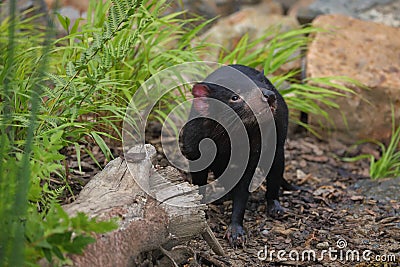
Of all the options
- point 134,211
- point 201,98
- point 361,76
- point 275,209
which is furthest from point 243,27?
point 134,211

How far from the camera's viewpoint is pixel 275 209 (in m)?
3.58

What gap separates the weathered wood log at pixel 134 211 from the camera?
7.49 feet

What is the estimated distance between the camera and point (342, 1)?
20.2ft

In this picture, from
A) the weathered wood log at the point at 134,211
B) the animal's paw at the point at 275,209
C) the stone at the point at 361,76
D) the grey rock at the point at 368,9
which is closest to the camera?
the weathered wood log at the point at 134,211

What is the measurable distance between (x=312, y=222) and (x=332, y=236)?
20 cm

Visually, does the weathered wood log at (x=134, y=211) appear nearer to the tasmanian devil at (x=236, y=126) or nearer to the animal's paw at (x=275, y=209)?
the tasmanian devil at (x=236, y=126)

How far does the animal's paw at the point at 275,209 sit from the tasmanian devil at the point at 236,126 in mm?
308

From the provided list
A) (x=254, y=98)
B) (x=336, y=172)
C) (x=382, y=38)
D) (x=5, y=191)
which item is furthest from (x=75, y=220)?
(x=382, y=38)

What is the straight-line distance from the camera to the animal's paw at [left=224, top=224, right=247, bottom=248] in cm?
316

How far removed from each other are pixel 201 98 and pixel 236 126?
23 cm

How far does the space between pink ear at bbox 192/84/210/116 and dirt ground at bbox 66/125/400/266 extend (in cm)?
36

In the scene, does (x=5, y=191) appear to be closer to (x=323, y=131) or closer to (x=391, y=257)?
(x=391, y=257)

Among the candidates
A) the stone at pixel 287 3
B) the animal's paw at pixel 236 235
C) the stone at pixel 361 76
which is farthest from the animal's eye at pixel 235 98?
the stone at pixel 287 3

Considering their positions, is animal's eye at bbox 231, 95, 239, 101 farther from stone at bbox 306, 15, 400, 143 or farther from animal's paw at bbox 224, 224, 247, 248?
stone at bbox 306, 15, 400, 143
